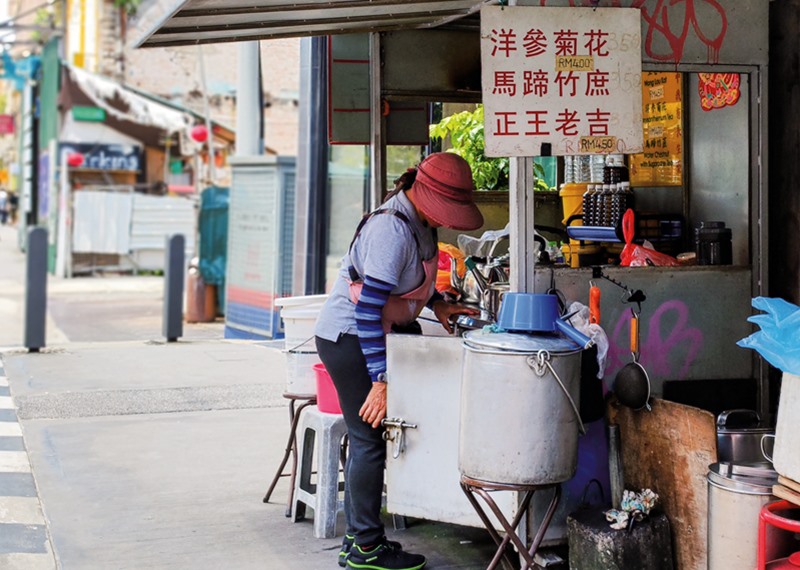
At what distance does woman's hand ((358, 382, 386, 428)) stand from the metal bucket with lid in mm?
1381

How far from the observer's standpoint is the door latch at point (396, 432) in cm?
459

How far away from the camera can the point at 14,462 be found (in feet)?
22.4

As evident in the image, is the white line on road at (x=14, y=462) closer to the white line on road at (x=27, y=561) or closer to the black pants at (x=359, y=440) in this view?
the white line on road at (x=27, y=561)

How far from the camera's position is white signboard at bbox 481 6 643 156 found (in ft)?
14.3

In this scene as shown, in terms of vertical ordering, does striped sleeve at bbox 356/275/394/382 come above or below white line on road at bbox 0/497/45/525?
above

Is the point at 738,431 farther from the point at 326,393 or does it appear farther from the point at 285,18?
the point at 285,18

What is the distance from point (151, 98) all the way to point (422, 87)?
20035mm

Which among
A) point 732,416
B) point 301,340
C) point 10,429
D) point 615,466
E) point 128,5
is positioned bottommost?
point 10,429

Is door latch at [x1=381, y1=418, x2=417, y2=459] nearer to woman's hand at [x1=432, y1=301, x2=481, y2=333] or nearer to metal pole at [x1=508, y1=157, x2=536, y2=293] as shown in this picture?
woman's hand at [x1=432, y1=301, x2=481, y2=333]

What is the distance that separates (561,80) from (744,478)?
5.74 feet

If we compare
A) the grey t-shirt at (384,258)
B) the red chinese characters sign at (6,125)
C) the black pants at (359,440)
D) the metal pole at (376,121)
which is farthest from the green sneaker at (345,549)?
the red chinese characters sign at (6,125)

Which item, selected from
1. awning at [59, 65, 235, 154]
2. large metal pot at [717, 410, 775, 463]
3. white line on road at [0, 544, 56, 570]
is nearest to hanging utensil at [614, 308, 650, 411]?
large metal pot at [717, 410, 775, 463]

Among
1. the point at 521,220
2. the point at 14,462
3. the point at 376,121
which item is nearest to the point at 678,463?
the point at 521,220

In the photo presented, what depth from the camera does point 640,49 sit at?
4.56 m
